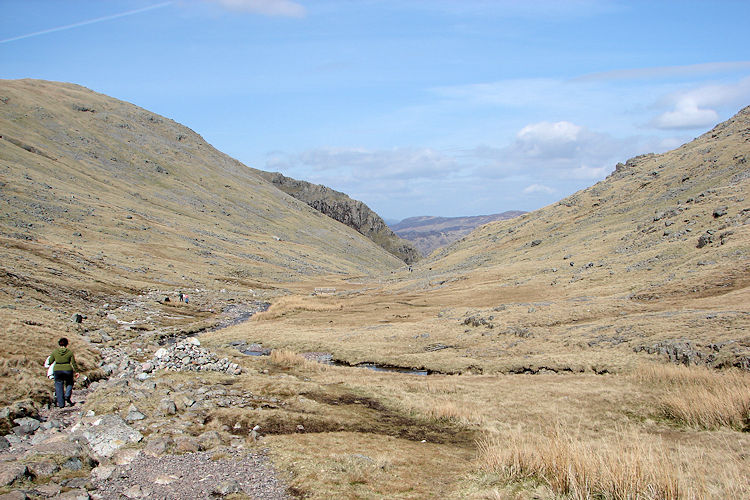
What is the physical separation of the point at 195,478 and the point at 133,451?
3.14 meters

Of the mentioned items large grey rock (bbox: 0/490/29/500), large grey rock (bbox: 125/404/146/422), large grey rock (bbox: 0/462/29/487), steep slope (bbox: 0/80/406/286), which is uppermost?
steep slope (bbox: 0/80/406/286)

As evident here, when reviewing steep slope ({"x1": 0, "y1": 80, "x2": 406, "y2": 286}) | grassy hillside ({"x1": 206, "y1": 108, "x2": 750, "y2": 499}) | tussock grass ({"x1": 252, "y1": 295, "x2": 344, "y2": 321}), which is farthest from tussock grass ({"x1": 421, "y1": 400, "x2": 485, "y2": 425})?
steep slope ({"x1": 0, "y1": 80, "x2": 406, "y2": 286})

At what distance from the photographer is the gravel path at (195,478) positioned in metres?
12.9

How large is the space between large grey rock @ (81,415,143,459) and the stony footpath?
3 centimetres

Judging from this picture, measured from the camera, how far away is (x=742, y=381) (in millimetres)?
20547

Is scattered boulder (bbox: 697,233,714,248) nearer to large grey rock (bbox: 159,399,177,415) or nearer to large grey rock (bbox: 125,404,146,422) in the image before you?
large grey rock (bbox: 159,399,177,415)

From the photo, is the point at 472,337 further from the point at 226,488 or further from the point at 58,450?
the point at 58,450

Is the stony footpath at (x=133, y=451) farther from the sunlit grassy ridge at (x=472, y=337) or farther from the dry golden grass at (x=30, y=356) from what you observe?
the dry golden grass at (x=30, y=356)

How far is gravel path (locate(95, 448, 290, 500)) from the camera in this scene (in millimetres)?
12906

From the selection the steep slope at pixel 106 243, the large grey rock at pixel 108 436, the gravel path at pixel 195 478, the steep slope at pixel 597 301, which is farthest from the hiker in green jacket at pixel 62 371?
the steep slope at pixel 597 301

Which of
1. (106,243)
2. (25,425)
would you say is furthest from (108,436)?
(106,243)

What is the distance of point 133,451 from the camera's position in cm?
1562

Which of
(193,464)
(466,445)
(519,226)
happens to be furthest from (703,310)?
(519,226)

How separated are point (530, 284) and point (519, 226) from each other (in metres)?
72.7
